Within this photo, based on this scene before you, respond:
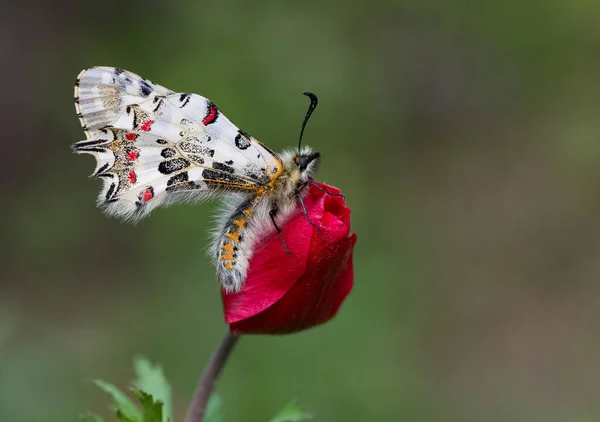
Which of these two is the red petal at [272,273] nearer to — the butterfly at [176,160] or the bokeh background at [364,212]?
the butterfly at [176,160]

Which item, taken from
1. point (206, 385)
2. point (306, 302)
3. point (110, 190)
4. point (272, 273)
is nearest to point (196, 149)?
point (110, 190)

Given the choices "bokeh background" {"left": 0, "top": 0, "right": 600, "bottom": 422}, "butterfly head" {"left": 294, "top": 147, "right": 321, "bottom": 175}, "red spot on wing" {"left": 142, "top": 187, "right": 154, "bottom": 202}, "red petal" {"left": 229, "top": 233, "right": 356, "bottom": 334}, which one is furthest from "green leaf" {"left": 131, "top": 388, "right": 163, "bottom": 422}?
"bokeh background" {"left": 0, "top": 0, "right": 600, "bottom": 422}

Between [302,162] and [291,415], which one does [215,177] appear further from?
[291,415]

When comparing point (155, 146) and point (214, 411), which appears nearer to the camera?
point (155, 146)

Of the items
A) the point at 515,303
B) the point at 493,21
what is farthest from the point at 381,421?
the point at 493,21

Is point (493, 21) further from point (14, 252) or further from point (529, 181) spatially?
point (14, 252)

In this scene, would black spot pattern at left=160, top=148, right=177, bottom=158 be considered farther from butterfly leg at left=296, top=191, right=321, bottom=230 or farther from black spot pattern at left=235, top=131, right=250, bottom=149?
butterfly leg at left=296, top=191, right=321, bottom=230

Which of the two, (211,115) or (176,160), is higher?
(211,115)

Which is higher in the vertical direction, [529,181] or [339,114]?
[339,114]
